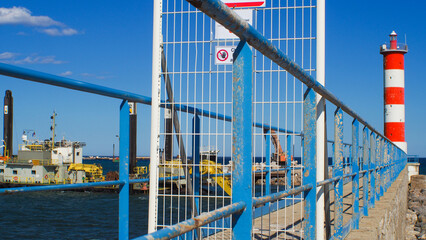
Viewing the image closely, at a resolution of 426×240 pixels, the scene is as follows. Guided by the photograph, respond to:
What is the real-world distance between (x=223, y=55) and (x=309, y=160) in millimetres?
1223

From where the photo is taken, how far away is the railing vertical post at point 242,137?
1.54 m

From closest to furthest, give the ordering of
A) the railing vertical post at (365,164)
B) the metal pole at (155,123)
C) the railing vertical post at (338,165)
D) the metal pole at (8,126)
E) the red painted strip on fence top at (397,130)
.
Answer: the metal pole at (155,123) < the railing vertical post at (338,165) < the railing vertical post at (365,164) < the red painted strip on fence top at (397,130) < the metal pole at (8,126)

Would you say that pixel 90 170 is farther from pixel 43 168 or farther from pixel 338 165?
pixel 338 165

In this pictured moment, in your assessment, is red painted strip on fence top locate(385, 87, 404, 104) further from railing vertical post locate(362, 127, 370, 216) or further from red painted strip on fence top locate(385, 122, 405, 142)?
railing vertical post locate(362, 127, 370, 216)

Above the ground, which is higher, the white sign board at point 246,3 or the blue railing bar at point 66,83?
the white sign board at point 246,3

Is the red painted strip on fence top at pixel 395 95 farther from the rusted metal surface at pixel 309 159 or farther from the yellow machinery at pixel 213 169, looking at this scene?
Answer: the rusted metal surface at pixel 309 159

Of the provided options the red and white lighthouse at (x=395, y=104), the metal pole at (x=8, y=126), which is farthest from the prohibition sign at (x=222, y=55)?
the metal pole at (x=8, y=126)

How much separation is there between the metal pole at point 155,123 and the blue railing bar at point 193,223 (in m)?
1.76

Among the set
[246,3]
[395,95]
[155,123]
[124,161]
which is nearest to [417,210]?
[395,95]

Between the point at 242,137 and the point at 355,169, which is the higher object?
the point at 242,137

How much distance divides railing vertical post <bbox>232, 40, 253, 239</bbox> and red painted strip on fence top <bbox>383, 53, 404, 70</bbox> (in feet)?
86.4

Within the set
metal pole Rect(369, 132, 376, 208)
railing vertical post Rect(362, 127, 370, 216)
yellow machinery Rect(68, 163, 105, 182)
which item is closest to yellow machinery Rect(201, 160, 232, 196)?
railing vertical post Rect(362, 127, 370, 216)

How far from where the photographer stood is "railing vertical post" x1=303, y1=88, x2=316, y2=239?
2.58 m

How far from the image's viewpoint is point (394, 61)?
26.3 m
